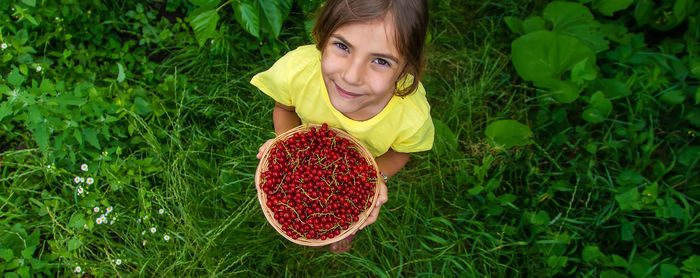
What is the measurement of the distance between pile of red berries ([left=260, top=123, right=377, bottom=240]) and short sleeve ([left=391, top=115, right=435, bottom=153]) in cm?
17

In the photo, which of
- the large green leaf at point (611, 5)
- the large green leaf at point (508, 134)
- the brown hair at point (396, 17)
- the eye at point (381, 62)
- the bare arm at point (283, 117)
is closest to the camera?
the brown hair at point (396, 17)

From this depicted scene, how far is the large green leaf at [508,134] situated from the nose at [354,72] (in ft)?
5.16

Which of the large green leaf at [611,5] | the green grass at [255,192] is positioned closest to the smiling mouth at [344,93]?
the green grass at [255,192]

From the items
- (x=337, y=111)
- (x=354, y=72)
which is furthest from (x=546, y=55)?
(x=354, y=72)

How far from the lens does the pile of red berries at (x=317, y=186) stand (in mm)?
1937

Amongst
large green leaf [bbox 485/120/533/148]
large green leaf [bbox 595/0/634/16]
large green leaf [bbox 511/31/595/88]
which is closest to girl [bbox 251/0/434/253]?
large green leaf [bbox 485/120/533/148]

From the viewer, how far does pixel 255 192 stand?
271 centimetres

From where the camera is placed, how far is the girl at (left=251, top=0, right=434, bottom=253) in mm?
1436

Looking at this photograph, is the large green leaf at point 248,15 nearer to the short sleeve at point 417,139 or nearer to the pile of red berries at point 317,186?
the pile of red berries at point 317,186

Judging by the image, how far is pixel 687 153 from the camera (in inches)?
111

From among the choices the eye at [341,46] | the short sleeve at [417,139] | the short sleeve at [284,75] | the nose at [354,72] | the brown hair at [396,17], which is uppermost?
the brown hair at [396,17]

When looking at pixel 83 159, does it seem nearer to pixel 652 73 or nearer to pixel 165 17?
pixel 165 17

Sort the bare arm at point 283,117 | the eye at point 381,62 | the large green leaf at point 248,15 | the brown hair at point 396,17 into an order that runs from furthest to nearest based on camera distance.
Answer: the large green leaf at point 248,15, the bare arm at point 283,117, the eye at point 381,62, the brown hair at point 396,17

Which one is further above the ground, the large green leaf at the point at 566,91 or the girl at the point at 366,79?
the girl at the point at 366,79
